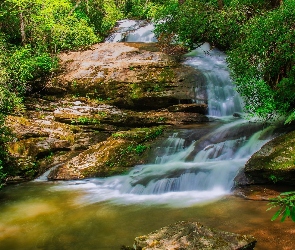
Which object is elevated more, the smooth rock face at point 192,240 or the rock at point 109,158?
the smooth rock face at point 192,240

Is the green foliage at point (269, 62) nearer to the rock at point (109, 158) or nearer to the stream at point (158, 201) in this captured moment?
the stream at point (158, 201)

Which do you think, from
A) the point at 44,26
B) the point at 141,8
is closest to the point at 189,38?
the point at 44,26

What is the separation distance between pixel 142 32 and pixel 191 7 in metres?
6.43

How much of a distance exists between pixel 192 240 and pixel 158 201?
3.90m

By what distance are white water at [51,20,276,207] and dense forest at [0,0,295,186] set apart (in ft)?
3.82

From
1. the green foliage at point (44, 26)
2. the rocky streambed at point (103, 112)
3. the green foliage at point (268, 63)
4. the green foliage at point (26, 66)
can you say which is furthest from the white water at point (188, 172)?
the green foliage at point (44, 26)

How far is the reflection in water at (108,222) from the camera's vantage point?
5.59 metres

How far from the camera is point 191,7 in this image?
15125 mm

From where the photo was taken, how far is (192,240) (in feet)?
13.0

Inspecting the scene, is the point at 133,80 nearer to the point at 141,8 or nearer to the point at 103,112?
the point at 103,112

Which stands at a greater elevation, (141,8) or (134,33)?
(141,8)

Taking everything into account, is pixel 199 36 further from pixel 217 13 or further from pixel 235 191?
pixel 235 191

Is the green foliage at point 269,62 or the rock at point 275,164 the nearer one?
the rock at point 275,164

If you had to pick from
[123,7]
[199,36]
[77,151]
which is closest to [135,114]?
[77,151]
